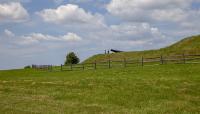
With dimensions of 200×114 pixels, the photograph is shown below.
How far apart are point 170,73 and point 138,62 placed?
62.7 feet

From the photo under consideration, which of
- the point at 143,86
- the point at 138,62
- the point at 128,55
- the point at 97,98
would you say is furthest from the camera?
the point at 128,55

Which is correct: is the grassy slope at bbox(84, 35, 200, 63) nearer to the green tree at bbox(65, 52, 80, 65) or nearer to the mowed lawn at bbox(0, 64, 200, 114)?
the green tree at bbox(65, 52, 80, 65)

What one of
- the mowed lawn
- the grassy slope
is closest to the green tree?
the grassy slope

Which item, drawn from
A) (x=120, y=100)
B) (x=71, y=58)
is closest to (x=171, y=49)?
(x=71, y=58)

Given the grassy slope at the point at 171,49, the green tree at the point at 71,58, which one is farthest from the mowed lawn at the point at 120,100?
the green tree at the point at 71,58

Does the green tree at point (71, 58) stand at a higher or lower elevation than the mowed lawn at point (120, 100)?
higher

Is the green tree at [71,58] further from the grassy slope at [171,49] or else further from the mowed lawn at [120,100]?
the mowed lawn at [120,100]

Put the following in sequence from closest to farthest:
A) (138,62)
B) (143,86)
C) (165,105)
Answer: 1. (165,105)
2. (143,86)
3. (138,62)

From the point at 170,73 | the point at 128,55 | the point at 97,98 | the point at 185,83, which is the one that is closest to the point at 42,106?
the point at 97,98

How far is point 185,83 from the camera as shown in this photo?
103 ft

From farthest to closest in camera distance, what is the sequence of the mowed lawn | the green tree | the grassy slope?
the green tree → the grassy slope → the mowed lawn

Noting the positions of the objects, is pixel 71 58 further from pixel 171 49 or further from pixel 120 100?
pixel 120 100

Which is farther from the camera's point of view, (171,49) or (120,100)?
(171,49)

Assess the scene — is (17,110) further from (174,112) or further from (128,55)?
(128,55)
